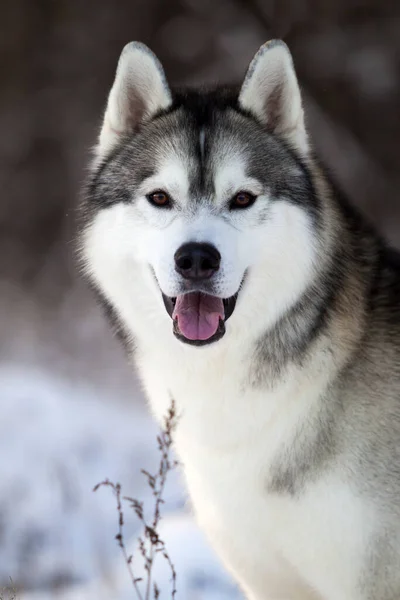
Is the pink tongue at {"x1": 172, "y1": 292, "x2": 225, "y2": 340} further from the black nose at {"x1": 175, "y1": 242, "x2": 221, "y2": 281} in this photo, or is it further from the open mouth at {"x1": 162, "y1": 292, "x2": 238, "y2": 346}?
the black nose at {"x1": 175, "y1": 242, "x2": 221, "y2": 281}

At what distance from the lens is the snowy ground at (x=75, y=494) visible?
4.66 metres

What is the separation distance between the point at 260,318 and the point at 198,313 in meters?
0.21

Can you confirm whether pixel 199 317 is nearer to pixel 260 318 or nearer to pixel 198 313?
pixel 198 313

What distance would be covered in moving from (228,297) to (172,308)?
18 cm

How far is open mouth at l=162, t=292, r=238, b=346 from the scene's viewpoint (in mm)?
2895

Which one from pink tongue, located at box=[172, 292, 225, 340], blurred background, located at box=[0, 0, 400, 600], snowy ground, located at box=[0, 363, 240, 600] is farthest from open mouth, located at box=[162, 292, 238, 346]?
blurred background, located at box=[0, 0, 400, 600]

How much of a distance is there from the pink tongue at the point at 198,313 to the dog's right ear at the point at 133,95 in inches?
25.8

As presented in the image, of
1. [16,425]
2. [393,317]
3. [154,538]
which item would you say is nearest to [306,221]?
[393,317]

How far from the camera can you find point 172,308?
2949 mm

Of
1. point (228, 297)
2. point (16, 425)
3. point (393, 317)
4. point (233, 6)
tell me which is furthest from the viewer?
point (233, 6)

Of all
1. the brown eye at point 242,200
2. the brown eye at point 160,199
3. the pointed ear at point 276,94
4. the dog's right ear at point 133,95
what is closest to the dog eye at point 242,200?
the brown eye at point 242,200

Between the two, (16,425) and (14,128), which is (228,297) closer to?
(16,425)

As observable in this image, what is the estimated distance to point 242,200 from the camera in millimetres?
2953

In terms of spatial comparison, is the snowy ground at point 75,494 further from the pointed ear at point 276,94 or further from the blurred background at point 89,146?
the pointed ear at point 276,94
